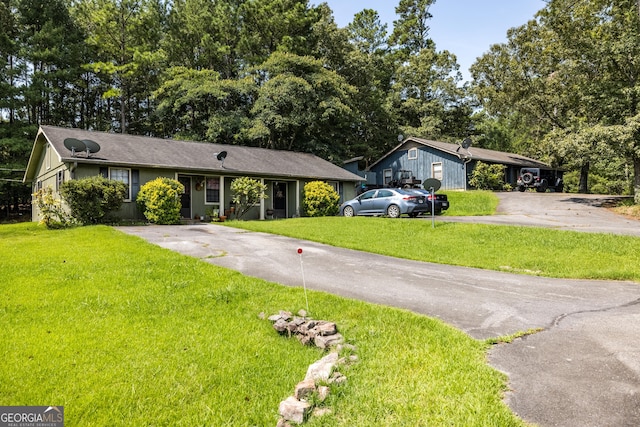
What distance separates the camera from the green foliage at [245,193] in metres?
18.8

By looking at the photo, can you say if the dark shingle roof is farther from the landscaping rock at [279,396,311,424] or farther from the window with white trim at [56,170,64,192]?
the landscaping rock at [279,396,311,424]

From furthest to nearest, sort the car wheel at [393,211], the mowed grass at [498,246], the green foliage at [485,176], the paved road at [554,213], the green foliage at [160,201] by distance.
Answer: the green foliage at [485,176] → the car wheel at [393,211] → the green foliage at [160,201] → the paved road at [554,213] → the mowed grass at [498,246]

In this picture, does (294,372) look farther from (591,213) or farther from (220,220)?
(591,213)

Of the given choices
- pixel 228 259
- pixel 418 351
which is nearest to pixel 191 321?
pixel 418 351

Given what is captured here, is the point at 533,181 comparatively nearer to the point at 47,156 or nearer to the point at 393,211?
the point at 393,211

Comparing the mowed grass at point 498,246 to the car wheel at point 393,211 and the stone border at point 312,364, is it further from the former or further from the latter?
the stone border at point 312,364

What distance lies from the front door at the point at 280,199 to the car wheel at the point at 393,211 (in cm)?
703

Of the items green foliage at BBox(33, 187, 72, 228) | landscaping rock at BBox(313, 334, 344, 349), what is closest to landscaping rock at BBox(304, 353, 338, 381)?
landscaping rock at BBox(313, 334, 344, 349)

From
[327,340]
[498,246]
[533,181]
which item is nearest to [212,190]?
[498,246]

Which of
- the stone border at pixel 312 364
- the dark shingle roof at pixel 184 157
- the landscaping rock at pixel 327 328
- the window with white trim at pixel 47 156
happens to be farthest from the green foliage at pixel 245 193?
the landscaping rock at pixel 327 328

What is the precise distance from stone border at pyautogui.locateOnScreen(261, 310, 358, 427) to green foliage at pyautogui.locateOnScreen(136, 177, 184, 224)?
12.6 meters

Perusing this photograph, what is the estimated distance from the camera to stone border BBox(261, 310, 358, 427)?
291cm

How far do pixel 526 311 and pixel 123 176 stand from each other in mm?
16834

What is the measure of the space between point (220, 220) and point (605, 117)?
72.4ft
